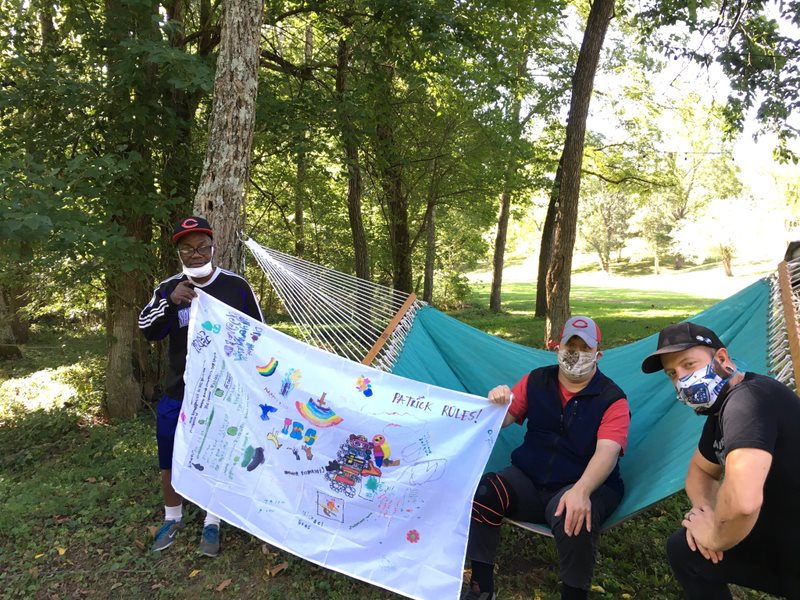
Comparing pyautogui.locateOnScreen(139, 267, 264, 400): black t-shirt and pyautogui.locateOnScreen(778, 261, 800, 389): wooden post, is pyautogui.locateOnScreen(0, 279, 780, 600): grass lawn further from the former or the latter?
pyautogui.locateOnScreen(778, 261, 800, 389): wooden post

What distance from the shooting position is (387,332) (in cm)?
301

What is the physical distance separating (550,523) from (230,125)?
2.71 meters

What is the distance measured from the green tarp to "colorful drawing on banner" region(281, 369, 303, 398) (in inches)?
26.7

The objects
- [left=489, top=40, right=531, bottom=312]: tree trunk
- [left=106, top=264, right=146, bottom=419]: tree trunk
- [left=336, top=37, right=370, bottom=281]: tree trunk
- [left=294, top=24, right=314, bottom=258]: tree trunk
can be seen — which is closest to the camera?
[left=106, top=264, right=146, bottom=419]: tree trunk

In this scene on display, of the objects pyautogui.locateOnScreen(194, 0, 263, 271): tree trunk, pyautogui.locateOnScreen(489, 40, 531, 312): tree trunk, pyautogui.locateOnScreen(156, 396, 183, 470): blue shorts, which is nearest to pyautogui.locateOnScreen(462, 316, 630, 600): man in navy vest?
pyautogui.locateOnScreen(156, 396, 183, 470): blue shorts

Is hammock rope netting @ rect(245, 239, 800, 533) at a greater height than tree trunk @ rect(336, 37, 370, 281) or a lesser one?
lesser

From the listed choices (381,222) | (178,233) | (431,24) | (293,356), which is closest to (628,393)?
(293,356)

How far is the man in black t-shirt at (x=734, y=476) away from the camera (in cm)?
139

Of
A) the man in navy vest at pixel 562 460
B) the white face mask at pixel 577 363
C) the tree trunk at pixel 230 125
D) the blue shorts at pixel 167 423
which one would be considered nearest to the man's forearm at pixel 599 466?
the man in navy vest at pixel 562 460

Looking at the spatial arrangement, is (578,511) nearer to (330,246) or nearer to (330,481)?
(330,481)

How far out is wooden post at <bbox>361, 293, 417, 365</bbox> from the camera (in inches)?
114

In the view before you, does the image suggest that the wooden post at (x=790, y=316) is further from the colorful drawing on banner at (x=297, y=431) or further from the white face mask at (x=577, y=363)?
Answer: the colorful drawing on banner at (x=297, y=431)

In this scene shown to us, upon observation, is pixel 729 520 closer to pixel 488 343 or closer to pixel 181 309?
pixel 488 343

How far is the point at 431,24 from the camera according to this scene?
4797 millimetres
